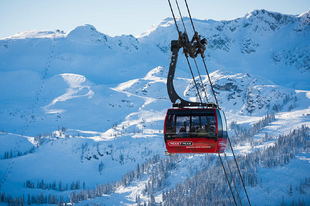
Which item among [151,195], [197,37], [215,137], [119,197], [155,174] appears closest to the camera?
[197,37]

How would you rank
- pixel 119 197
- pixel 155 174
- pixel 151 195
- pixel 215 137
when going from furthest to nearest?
pixel 155 174
pixel 119 197
pixel 151 195
pixel 215 137

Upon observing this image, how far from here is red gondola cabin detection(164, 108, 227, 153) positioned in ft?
65.7

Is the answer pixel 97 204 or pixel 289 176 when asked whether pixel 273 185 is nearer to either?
pixel 289 176

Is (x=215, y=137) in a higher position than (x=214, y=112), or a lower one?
lower

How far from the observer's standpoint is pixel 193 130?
20391mm

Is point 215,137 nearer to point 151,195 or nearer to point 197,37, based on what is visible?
point 197,37

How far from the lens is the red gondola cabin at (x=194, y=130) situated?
65.7ft

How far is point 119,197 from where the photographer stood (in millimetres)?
179500

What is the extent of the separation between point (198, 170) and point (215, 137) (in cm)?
17873

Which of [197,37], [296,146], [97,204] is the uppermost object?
[197,37]

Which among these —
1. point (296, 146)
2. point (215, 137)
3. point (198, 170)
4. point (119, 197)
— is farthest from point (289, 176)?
point (215, 137)

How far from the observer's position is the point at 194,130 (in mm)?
20375

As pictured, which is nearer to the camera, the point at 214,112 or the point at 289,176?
the point at 214,112

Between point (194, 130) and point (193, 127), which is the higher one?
point (193, 127)
